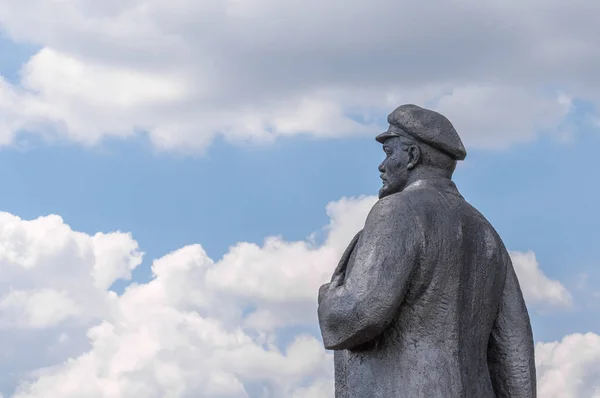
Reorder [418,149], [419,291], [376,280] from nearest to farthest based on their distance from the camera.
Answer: [376,280]
[419,291]
[418,149]

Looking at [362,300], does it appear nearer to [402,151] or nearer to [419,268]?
[419,268]

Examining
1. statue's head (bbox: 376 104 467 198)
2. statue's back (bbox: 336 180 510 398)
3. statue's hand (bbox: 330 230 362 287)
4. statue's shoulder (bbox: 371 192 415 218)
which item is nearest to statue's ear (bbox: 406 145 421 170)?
statue's head (bbox: 376 104 467 198)

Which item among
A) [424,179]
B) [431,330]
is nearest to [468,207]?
[424,179]

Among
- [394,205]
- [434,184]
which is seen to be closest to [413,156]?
[434,184]

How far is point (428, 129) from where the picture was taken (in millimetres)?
10125

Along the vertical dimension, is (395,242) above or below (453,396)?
above

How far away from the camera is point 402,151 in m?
10.2

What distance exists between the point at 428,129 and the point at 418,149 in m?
0.19

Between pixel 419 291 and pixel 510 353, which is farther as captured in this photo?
pixel 510 353

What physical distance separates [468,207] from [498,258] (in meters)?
0.50

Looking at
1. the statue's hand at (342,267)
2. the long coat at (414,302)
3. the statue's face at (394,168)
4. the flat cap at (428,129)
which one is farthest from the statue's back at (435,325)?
the flat cap at (428,129)

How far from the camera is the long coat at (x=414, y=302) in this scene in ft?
31.1

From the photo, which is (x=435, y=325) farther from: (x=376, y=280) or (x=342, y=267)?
(x=342, y=267)

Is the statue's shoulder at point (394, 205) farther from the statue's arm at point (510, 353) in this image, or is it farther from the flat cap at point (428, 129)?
the statue's arm at point (510, 353)
